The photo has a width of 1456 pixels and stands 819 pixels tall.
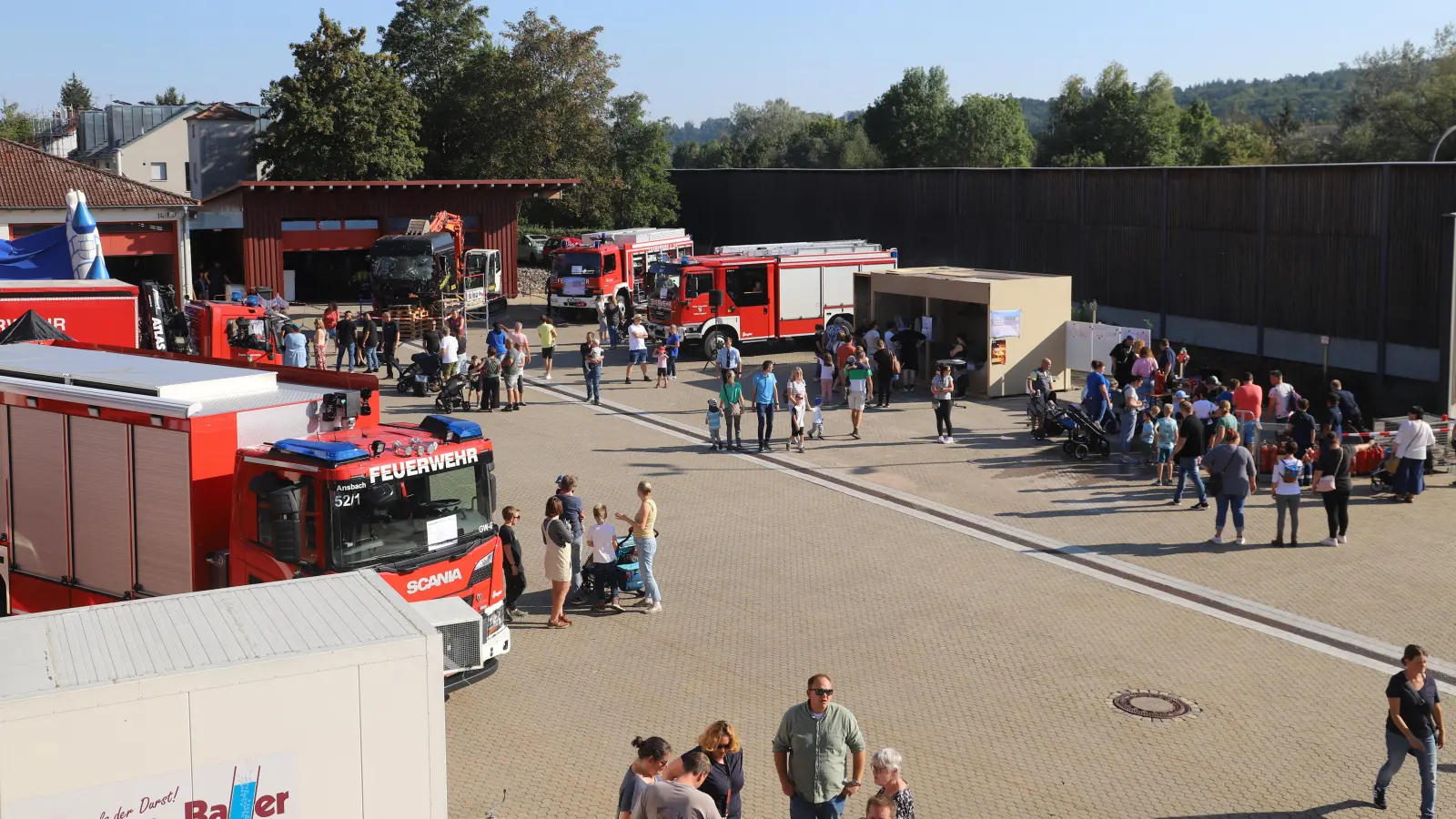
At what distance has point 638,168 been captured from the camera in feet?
207

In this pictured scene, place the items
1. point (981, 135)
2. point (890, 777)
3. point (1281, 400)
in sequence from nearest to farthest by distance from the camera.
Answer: point (890, 777) < point (1281, 400) < point (981, 135)

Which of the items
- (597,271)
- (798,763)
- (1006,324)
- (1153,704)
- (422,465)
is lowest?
(1153,704)

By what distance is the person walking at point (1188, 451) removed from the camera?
1917 centimetres

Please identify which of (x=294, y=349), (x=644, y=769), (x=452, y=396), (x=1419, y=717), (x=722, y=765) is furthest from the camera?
(x=294, y=349)

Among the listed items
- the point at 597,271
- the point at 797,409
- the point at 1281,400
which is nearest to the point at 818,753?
the point at 797,409

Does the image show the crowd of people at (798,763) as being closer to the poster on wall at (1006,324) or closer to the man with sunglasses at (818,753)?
the man with sunglasses at (818,753)

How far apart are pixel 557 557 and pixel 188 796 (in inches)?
305

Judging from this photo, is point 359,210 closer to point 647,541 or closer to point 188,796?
point 647,541

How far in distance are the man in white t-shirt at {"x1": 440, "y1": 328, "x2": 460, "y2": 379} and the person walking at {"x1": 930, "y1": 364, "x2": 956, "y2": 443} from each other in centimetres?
999

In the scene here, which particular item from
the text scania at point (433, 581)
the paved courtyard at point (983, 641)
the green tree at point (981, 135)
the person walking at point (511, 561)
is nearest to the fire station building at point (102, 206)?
the paved courtyard at point (983, 641)

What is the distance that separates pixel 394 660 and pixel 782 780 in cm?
282

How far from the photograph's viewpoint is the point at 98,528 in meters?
12.7

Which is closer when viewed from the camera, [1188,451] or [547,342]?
[1188,451]

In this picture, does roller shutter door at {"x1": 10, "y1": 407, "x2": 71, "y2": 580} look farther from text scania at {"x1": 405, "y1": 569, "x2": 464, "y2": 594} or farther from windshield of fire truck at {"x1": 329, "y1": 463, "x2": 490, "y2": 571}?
text scania at {"x1": 405, "y1": 569, "x2": 464, "y2": 594}
